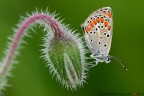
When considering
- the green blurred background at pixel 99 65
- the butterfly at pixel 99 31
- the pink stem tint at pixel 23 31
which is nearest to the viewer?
the pink stem tint at pixel 23 31

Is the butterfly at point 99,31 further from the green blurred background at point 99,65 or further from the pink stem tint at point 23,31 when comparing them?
the green blurred background at point 99,65

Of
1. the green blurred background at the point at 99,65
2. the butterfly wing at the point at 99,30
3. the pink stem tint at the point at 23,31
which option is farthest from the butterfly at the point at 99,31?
the green blurred background at the point at 99,65

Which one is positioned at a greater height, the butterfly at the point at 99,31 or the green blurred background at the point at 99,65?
the green blurred background at the point at 99,65

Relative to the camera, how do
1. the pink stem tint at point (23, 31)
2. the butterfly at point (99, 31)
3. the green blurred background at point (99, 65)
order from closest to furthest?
the pink stem tint at point (23, 31) < the butterfly at point (99, 31) < the green blurred background at point (99, 65)

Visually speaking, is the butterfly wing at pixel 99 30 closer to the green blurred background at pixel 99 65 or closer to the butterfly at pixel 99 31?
the butterfly at pixel 99 31

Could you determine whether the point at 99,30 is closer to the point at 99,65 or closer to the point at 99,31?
the point at 99,31

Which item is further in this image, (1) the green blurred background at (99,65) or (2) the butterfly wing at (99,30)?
(1) the green blurred background at (99,65)

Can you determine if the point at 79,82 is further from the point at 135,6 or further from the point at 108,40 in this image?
the point at 135,6

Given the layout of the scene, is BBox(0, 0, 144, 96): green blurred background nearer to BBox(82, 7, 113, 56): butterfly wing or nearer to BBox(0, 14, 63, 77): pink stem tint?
BBox(82, 7, 113, 56): butterfly wing
